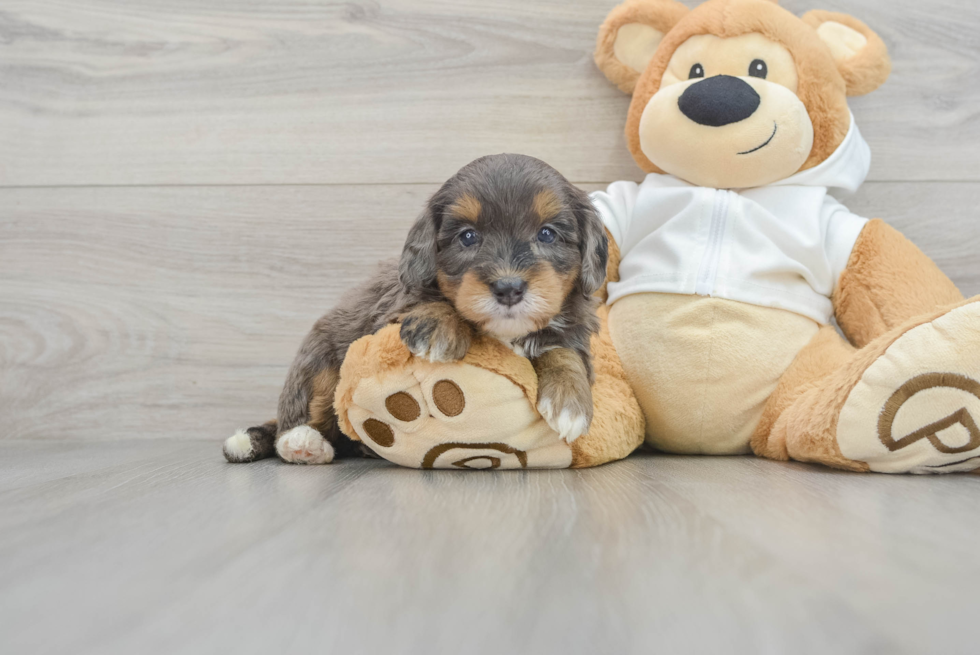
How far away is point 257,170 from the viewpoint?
193cm

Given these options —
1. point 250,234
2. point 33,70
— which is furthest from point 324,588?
point 33,70

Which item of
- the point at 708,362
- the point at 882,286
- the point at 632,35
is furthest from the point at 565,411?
the point at 632,35

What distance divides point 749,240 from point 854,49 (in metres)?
0.59

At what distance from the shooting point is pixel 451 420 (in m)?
1.17

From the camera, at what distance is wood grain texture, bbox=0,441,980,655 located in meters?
0.53

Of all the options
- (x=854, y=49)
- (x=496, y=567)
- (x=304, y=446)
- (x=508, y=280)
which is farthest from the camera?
(x=854, y=49)

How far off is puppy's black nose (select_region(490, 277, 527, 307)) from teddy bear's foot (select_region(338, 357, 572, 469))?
0.52 feet

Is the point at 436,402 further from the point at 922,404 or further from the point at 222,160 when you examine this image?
the point at 222,160

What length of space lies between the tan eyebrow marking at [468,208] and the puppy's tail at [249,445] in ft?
2.30

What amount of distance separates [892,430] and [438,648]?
37.1 inches

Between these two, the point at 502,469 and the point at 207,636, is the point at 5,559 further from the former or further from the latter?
the point at 502,469

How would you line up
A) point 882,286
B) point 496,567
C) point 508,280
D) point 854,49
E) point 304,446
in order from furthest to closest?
1. point 854,49
2. point 882,286
3. point 304,446
4. point 508,280
5. point 496,567

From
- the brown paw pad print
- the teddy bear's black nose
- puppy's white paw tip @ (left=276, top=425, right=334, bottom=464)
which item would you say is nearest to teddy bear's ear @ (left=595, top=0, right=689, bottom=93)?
the teddy bear's black nose

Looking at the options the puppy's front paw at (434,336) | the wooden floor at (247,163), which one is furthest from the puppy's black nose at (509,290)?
the wooden floor at (247,163)
